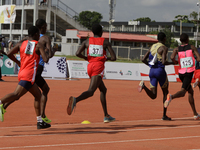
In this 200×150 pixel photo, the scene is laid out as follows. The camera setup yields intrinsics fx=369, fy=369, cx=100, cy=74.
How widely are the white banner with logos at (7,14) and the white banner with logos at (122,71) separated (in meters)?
12.4

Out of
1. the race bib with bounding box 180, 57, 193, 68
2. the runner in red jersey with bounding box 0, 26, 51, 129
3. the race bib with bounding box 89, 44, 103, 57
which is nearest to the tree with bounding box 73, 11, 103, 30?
the race bib with bounding box 180, 57, 193, 68

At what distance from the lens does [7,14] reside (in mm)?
34594

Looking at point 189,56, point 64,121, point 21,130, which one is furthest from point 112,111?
point 21,130

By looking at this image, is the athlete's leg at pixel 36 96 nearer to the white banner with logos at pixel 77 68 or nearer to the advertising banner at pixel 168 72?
the white banner with logos at pixel 77 68

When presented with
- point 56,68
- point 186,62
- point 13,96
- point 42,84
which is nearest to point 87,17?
point 56,68

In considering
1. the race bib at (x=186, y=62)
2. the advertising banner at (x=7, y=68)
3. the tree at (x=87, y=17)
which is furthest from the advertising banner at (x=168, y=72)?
the tree at (x=87, y=17)

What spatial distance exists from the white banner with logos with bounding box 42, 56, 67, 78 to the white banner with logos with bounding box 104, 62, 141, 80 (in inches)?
124

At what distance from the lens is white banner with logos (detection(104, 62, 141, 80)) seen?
26.2 meters

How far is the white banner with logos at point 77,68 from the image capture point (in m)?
25.2

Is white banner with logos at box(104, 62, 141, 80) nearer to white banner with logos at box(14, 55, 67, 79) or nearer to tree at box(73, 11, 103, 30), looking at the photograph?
white banner with logos at box(14, 55, 67, 79)

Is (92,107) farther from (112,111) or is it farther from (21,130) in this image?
(21,130)

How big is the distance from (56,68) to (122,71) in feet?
15.7

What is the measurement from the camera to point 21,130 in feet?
24.7

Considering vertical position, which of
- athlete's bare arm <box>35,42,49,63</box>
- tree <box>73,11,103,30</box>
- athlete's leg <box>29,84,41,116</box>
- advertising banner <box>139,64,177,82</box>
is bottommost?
athlete's leg <box>29,84,41,116</box>
